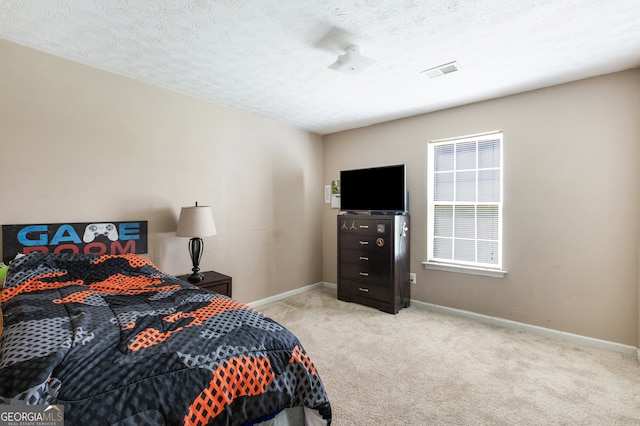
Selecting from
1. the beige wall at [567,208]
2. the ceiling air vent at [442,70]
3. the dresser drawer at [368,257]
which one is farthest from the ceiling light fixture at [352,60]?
the dresser drawer at [368,257]

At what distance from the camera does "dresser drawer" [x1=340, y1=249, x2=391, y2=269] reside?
3.54 metres

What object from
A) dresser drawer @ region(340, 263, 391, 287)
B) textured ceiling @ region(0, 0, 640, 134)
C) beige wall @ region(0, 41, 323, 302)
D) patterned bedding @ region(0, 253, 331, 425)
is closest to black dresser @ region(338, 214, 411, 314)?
dresser drawer @ region(340, 263, 391, 287)

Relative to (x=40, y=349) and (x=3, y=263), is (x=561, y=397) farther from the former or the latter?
(x=3, y=263)

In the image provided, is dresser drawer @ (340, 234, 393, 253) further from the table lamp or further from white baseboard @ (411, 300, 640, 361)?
the table lamp

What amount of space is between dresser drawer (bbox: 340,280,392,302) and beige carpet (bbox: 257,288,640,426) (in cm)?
31

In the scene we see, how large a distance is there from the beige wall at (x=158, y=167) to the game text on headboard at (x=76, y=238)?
65mm

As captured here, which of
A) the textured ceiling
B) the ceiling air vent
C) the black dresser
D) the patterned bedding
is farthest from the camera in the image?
the black dresser

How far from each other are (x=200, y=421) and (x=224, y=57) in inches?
93.7

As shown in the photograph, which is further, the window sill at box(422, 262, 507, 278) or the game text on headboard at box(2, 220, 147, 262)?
the window sill at box(422, 262, 507, 278)

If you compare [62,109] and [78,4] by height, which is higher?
[78,4]

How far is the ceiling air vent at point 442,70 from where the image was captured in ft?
8.08

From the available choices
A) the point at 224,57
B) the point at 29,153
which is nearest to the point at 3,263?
the point at 29,153

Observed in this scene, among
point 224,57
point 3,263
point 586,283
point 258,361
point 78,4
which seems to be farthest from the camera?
point 586,283

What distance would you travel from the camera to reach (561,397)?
77.2 inches
